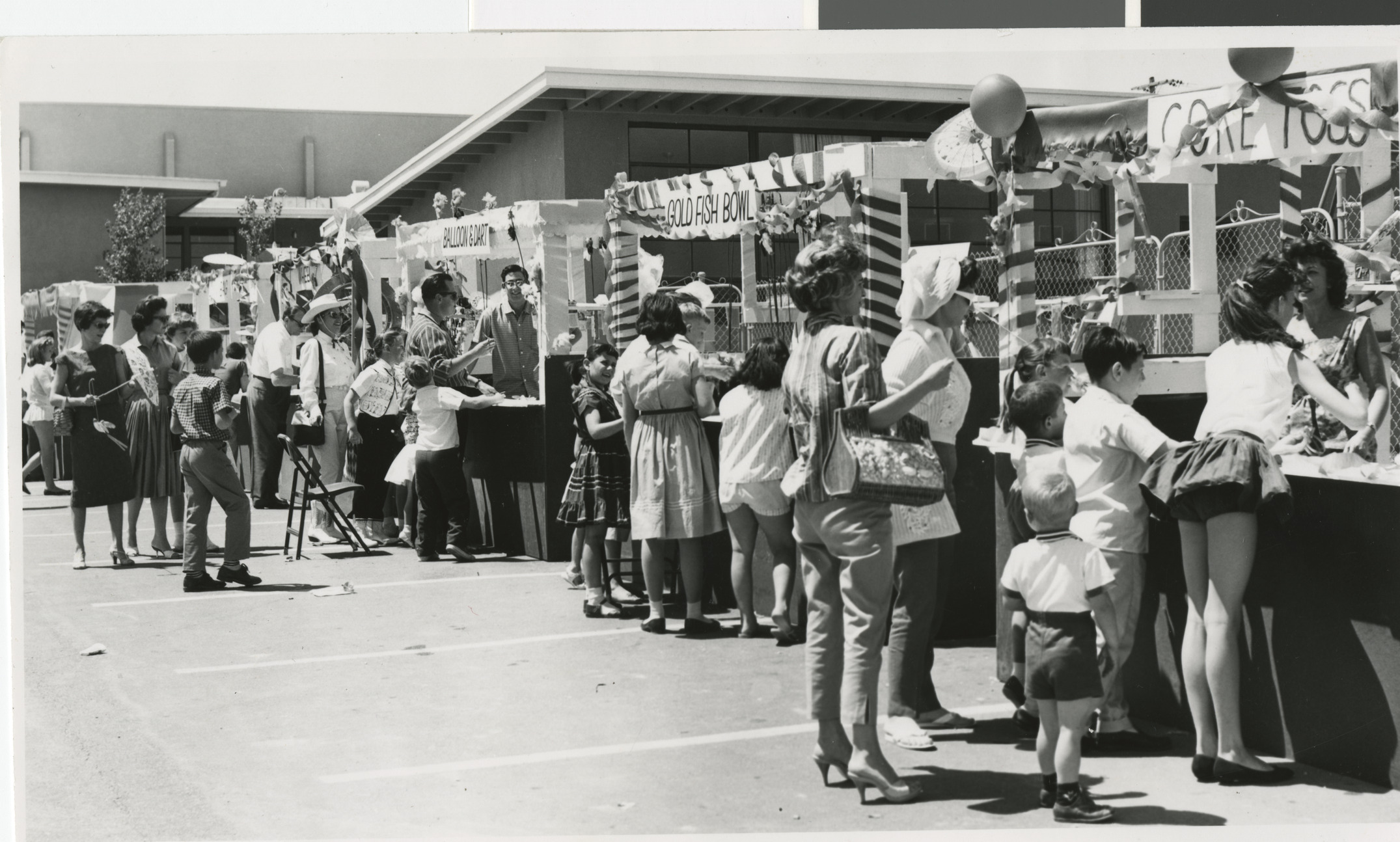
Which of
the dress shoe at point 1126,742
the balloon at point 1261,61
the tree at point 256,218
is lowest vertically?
the dress shoe at point 1126,742

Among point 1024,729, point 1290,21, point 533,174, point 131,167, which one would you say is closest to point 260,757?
point 1024,729

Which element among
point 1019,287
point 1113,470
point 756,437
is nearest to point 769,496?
point 756,437

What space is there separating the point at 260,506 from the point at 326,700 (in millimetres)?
7842

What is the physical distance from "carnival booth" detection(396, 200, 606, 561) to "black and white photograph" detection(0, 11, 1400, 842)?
0.04m

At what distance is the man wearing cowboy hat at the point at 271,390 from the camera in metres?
12.6

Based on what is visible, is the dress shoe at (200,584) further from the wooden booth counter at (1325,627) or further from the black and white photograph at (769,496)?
the wooden booth counter at (1325,627)

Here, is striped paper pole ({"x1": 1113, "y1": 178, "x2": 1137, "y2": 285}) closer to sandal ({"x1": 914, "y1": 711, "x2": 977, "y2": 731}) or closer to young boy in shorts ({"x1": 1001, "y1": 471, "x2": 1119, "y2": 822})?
sandal ({"x1": 914, "y1": 711, "x2": 977, "y2": 731})

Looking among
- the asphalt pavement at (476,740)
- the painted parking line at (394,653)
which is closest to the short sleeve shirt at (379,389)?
the asphalt pavement at (476,740)

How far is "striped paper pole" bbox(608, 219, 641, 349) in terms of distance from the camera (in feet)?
33.9

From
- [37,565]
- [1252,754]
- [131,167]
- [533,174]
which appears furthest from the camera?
[533,174]

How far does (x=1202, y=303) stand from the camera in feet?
22.5

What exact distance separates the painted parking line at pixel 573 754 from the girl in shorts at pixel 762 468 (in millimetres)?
1476

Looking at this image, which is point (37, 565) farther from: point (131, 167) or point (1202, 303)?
point (1202, 303)

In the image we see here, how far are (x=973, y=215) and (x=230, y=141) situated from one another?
25.5ft
